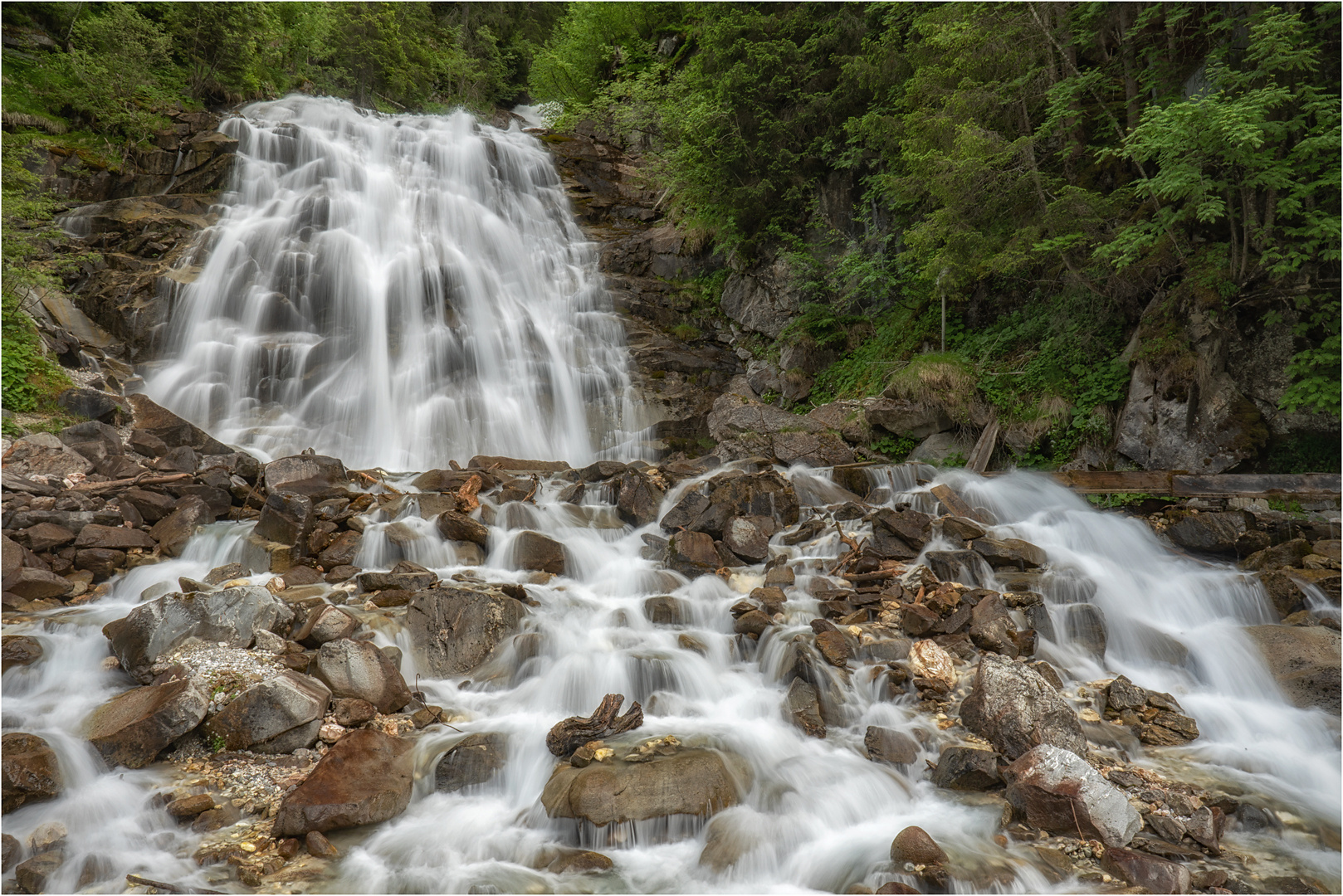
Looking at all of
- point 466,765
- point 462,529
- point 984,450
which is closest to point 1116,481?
point 984,450

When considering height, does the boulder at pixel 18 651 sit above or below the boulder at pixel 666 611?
above

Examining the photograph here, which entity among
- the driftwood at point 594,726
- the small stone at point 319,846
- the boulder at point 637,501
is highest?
the boulder at point 637,501

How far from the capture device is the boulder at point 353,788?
3.90 metres

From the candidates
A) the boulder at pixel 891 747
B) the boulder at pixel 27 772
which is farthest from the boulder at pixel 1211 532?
the boulder at pixel 27 772

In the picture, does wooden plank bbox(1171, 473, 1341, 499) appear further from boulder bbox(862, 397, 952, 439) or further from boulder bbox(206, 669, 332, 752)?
boulder bbox(206, 669, 332, 752)

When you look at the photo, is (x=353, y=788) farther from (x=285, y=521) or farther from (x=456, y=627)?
(x=285, y=521)

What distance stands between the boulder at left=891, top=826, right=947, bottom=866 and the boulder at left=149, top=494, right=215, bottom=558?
7.89 meters

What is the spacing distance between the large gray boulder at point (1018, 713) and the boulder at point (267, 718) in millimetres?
4997

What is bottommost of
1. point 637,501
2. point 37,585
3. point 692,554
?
point 692,554

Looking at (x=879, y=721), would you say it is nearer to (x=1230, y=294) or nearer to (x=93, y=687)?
(x=93, y=687)

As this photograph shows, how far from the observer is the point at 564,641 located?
6.30 metres

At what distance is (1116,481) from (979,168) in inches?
200

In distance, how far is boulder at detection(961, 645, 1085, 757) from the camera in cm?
468

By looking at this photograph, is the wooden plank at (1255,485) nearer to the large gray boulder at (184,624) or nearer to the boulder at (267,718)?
the boulder at (267,718)
